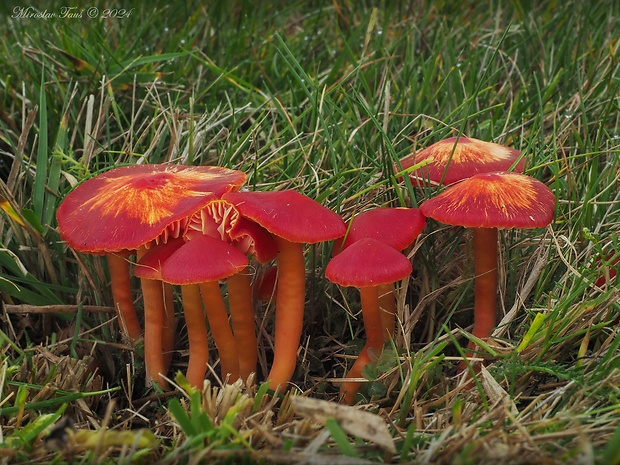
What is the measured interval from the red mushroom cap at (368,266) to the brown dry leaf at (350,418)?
0.38m

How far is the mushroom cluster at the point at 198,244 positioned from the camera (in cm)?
170

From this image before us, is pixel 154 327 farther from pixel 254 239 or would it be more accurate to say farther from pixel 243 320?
pixel 254 239

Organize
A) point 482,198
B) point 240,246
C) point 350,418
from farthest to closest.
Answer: point 240,246, point 482,198, point 350,418

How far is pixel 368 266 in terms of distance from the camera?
1.67m

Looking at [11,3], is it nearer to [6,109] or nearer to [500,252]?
[6,109]

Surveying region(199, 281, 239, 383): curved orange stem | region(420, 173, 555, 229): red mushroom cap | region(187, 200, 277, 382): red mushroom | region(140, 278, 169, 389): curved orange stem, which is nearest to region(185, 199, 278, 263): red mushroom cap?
region(187, 200, 277, 382): red mushroom

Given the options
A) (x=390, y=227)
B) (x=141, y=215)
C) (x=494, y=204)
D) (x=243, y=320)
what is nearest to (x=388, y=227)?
(x=390, y=227)

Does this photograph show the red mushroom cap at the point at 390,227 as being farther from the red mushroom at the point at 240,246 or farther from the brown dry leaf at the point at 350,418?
the brown dry leaf at the point at 350,418

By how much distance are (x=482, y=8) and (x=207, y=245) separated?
336 centimetres

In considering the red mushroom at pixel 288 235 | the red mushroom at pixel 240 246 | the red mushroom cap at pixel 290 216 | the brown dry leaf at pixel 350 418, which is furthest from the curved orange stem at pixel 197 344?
the brown dry leaf at pixel 350 418

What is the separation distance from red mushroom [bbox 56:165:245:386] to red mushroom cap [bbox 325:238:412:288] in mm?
413

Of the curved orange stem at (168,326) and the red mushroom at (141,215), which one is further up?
the red mushroom at (141,215)

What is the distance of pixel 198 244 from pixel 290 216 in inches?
10.2

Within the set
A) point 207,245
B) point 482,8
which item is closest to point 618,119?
point 482,8
